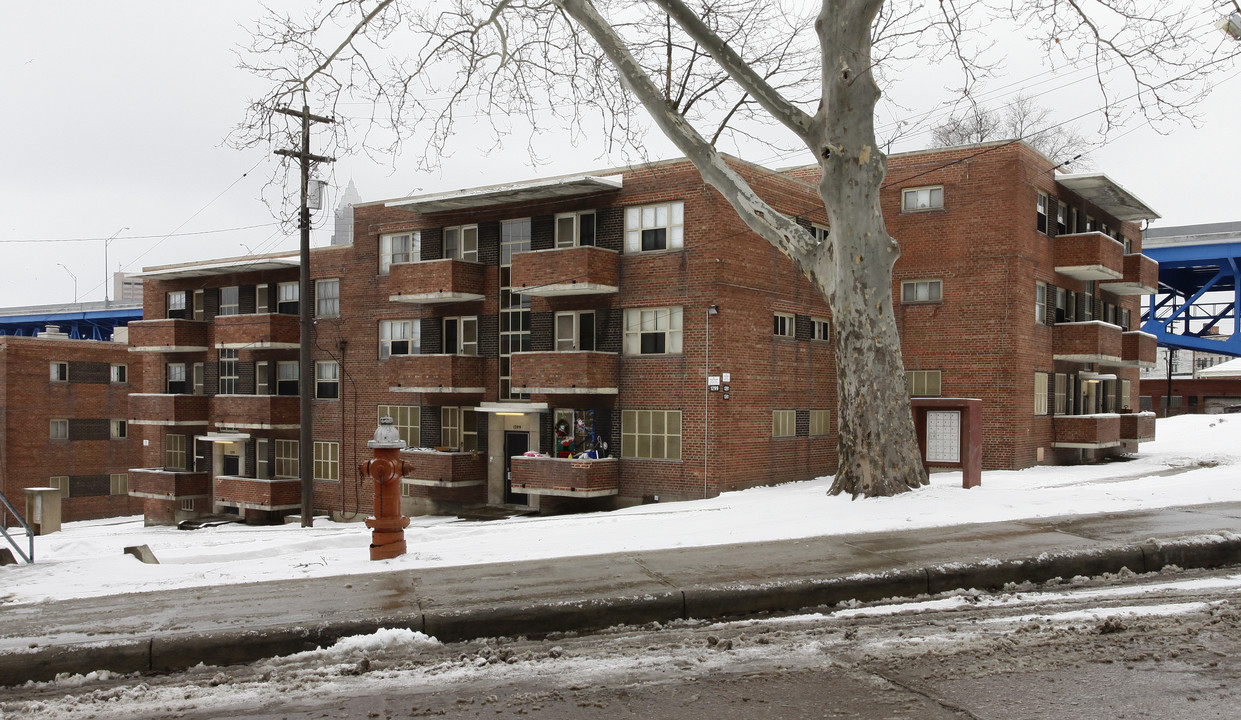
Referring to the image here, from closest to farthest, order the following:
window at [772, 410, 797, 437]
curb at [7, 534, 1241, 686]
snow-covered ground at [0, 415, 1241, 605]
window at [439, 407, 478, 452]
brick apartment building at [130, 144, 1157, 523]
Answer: curb at [7, 534, 1241, 686], snow-covered ground at [0, 415, 1241, 605], brick apartment building at [130, 144, 1157, 523], window at [772, 410, 797, 437], window at [439, 407, 478, 452]

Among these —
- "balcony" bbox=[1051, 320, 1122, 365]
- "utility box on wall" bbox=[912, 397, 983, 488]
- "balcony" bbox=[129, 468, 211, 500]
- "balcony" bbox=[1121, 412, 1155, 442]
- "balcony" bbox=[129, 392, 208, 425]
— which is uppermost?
"balcony" bbox=[1051, 320, 1122, 365]

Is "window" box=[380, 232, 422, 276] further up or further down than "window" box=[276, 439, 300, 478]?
further up

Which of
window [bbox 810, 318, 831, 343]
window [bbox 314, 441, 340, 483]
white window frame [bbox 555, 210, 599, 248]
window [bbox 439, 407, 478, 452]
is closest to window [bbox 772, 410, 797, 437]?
window [bbox 810, 318, 831, 343]

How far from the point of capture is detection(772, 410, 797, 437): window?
83.0ft

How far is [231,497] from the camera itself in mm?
33750

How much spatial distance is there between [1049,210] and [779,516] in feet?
68.1

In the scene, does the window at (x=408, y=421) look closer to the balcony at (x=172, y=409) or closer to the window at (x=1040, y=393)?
the balcony at (x=172, y=409)

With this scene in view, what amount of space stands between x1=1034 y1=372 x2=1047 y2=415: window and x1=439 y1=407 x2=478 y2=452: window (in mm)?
16624

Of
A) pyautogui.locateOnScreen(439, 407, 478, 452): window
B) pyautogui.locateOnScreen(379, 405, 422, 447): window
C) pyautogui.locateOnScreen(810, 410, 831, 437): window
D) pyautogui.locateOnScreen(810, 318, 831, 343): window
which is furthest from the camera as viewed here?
pyautogui.locateOnScreen(379, 405, 422, 447): window

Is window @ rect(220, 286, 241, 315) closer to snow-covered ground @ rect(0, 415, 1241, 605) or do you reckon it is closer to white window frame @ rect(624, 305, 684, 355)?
white window frame @ rect(624, 305, 684, 355)

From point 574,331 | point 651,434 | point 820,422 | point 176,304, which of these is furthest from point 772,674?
point 176,304

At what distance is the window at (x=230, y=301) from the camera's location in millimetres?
35156

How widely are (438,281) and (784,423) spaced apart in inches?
420

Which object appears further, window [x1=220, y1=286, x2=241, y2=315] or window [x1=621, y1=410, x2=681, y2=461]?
window [x1=220, y1=286, x2=241, y2=315]
